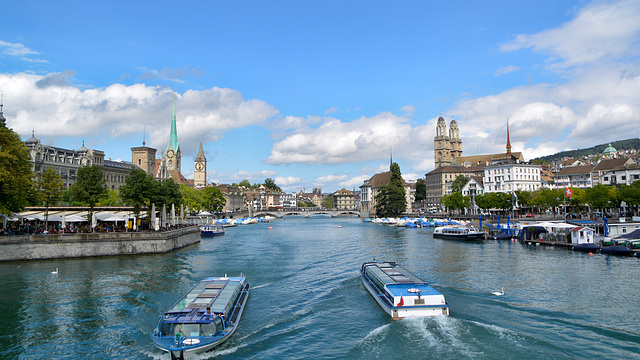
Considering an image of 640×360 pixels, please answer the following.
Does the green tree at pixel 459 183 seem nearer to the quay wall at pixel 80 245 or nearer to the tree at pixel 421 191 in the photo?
the tree at pixel 421 191

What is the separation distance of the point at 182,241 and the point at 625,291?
49069mm

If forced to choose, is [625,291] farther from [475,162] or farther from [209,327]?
[475,162]

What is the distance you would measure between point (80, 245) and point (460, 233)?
2112 inches

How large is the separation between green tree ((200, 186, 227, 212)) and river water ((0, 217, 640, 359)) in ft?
305

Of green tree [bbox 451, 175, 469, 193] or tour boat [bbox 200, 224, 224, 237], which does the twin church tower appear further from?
green tree [bbox 451, 175, 469, 193]

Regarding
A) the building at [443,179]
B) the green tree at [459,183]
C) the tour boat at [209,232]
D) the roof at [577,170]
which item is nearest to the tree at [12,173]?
the tour boat at [209,232]

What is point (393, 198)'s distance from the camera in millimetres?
134500

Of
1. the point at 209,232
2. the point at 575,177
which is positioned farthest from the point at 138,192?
the point at 575,177

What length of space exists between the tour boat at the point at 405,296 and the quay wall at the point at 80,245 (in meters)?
29.4

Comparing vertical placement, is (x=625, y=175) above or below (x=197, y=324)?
above

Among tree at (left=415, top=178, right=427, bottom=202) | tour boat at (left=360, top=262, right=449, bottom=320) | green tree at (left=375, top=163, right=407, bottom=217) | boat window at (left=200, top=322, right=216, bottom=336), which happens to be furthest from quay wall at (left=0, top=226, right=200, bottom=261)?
tree at (left=415, top=178, right=427, bottom=202)

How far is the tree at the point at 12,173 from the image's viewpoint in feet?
133

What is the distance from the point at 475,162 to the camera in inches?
7810

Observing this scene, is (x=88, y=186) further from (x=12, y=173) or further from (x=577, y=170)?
(x=577, y=170)
